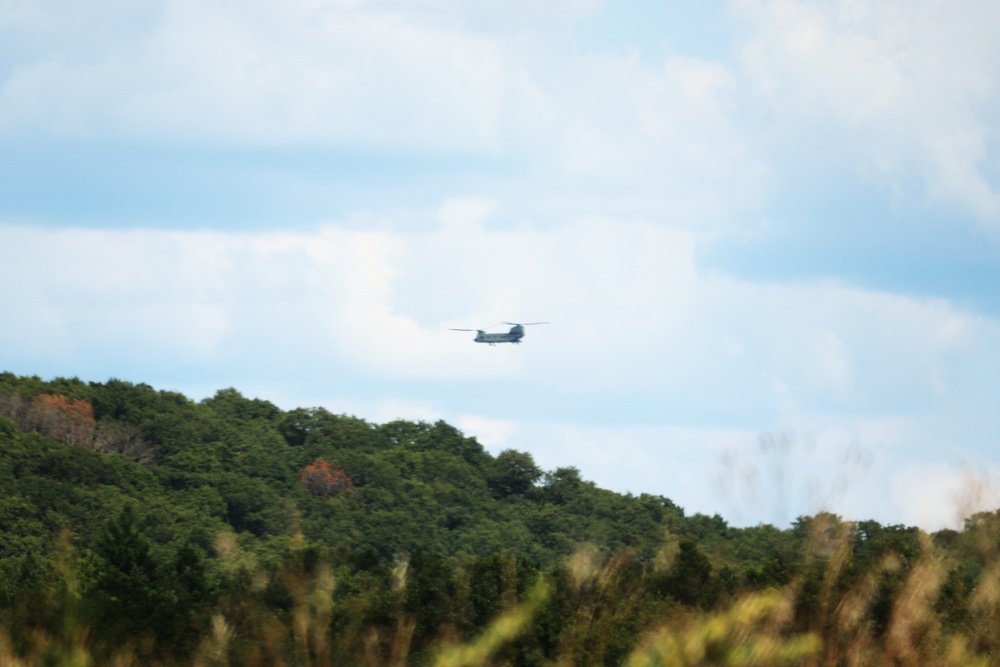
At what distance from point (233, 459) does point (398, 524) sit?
53.9 feet

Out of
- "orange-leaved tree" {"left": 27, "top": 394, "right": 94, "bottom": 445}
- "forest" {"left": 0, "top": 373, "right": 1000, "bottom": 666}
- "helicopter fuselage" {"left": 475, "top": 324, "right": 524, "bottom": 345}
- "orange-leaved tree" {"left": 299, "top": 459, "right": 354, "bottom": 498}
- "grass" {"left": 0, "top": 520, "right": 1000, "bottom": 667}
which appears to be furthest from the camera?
"orange-leaved tree" {"left": 299, "top": 459, "right": 354, "bottom": 498}

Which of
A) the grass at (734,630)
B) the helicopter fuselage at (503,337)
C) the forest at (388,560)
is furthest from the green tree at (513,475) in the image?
the grass at (734,630)

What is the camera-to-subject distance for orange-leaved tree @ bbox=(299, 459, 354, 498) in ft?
352

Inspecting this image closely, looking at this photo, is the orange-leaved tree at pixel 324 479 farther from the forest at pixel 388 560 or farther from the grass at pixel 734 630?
the grass at pixel 734 630

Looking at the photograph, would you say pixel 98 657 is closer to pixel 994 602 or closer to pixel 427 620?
pixel 994 602

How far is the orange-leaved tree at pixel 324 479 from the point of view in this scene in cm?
10744

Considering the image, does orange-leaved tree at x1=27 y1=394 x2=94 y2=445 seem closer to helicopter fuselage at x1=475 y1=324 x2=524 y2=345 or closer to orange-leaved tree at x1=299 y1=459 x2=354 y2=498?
orange-leaved tree at x1=299 y1=459 x2=354 y2=498

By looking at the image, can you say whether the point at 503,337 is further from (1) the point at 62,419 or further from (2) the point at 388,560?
(1) the point at 62,419

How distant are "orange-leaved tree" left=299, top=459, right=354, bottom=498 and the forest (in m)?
0.23

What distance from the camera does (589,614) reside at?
869 centimetres

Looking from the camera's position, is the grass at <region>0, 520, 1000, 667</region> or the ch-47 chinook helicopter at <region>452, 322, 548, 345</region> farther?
the ch-47 chinook helicopter at <region>452, 322, 548, 345</region>

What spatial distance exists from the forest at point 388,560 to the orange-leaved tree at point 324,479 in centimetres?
23

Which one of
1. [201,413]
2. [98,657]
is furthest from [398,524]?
[98,657]

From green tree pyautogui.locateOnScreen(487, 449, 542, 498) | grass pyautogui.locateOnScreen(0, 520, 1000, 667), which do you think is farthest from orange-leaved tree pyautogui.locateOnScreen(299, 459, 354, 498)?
grass pyautogui.locateOnScreen(0, 520, 1000, 667)
